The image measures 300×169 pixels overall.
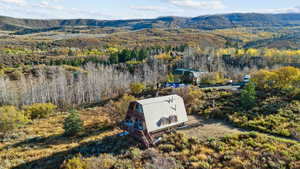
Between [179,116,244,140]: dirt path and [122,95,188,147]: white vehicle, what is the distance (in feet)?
5.12

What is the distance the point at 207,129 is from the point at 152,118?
6774 mm

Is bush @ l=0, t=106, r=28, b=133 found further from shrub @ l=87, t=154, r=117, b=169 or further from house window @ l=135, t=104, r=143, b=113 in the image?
house window @ l=135, t=104, r=143, b=113

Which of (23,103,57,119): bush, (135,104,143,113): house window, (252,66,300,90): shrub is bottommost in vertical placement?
(23,103,57,119): bush

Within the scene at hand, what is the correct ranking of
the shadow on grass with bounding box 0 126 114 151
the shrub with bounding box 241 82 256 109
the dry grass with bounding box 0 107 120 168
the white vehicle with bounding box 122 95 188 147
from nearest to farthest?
the dry grass with bounding box 0 107 120 168 → the white vehicle with bounding box 122 95 188 147 → the shadow on grass with bounding box 0 126 114 151 → the shrub with bounding box 241 82 256 109

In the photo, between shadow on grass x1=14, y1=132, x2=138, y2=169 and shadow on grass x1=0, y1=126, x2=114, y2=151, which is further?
shadow on grass x1=0, y1=126, x2=114, y2=151

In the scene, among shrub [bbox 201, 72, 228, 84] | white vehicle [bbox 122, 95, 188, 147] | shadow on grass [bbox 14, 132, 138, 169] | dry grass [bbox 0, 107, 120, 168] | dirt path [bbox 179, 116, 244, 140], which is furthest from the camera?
shrub [bbox 201, 72, 228, 84]

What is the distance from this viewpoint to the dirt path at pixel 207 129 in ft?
→ 70.6

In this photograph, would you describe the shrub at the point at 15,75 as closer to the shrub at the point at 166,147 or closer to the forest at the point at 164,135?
the forest at the point at 164,135

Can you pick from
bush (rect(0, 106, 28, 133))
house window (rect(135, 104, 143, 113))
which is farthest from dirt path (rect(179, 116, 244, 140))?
bush (rect(0, 106, 28, 133))

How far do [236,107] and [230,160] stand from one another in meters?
15.6

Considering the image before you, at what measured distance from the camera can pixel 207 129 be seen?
23.2 meters

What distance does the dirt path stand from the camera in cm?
2153

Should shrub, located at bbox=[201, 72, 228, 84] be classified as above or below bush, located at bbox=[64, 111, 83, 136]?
above

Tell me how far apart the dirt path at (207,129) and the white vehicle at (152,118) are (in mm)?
1561
